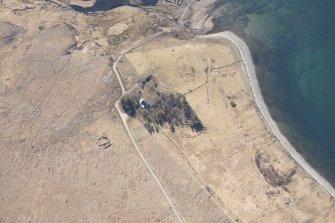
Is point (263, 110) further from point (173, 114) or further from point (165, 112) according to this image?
point (165, 112)

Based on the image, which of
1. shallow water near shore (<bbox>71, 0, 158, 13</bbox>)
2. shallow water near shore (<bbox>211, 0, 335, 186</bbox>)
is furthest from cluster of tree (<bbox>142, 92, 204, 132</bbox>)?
shallow water near shore (<bbox>71, 0, 158, 13</bbox>)

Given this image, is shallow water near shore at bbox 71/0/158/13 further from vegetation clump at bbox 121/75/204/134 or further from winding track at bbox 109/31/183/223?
vegetation clump at bbox 121/75/204/134

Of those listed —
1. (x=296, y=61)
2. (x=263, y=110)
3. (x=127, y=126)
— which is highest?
(x=296, y=61)

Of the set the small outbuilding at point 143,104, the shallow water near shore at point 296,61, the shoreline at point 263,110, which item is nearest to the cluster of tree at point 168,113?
the small outbuilding at point 143,104

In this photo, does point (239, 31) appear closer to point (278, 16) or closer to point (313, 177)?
point (278, 16)

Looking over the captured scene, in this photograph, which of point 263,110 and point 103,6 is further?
point 103,6

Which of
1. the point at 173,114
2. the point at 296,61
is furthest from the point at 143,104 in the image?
the point at 296,61
